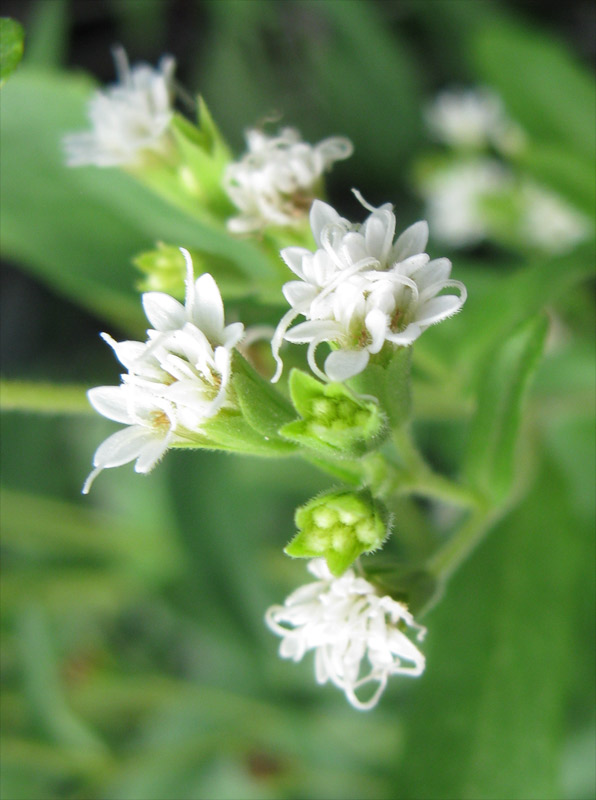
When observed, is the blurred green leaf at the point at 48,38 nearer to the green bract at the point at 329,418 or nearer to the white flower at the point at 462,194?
the white flower at the point at 462,194

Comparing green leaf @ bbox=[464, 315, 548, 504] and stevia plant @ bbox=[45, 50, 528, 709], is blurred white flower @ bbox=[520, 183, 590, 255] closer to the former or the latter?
green leaf @ bbox=[464, 315, 548, 504]

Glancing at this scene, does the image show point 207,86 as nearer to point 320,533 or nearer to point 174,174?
point 174,174

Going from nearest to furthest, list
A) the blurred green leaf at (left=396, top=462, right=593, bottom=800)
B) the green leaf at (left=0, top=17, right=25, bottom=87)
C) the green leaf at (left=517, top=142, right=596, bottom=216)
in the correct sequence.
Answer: the green leaf at (left=0, top=17, right=25, bottom=87), the blurred green leaf at (left=396, top=462, right=593, bottom=800), the green leaf at (left=517, top=142, right=596, bottom=216)

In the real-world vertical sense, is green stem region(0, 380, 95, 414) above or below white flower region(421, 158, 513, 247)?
below

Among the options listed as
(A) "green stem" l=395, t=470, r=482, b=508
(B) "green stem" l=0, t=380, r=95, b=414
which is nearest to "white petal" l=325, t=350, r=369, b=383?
(A) "green stem" l=395, t=470, r=482, b=508

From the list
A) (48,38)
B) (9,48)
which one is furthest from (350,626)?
(48,38)

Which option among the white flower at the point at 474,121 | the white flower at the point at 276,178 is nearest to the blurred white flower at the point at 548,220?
the white flower at the point at 474,121

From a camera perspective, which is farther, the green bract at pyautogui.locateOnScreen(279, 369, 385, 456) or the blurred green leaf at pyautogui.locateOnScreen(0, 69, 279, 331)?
the blurred green leaf at pyautogui.locateOnScreen(0, 69, 279, 331)
